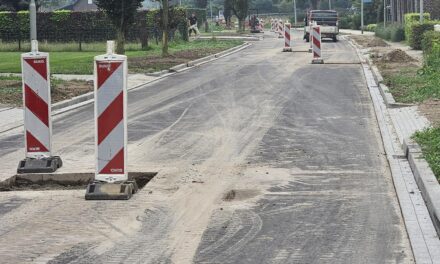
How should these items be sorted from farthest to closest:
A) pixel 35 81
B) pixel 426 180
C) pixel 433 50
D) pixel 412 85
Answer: pixel 433 50 < pixel 412 85 < pixel 35 81 < pixel 426 180

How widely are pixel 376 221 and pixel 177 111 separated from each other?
826cm

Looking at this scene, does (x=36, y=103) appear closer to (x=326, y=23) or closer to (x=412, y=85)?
(x=412, y=85)

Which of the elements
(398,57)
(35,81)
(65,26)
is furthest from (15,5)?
(35,81)

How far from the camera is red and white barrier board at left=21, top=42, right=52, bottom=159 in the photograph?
8.76 m

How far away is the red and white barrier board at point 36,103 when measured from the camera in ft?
28.7

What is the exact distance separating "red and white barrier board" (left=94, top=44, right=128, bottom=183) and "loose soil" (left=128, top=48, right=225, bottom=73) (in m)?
16.6

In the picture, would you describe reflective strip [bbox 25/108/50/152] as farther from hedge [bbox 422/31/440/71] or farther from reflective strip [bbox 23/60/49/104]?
hedge [bbox 422/31/440/71]

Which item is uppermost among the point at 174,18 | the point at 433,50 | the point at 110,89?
the point at 174,18

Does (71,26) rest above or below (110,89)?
above

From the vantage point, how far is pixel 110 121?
7.82 metres

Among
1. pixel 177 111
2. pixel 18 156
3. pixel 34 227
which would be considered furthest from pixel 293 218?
pixel 177 111

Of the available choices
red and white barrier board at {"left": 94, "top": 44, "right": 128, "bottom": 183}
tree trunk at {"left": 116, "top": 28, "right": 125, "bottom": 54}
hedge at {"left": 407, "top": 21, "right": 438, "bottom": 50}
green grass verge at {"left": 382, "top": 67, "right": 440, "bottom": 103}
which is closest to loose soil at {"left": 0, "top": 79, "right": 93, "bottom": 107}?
tree trunk at {"left": 116, "top": 28, "right": 125, "bottom": 54}

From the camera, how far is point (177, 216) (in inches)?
275

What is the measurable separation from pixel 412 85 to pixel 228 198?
10603 mm
